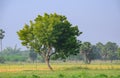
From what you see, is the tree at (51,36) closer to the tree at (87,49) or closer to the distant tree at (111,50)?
the tree at (87,49)

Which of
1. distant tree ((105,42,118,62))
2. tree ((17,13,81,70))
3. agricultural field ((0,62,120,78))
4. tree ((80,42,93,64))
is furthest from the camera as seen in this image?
distant tree ((105,42,118,62))

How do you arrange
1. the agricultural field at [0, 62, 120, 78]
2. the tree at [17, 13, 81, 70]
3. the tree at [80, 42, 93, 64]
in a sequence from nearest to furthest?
the agricultural field at [0, 62, 120, 78] < the tree at [17, 13, 81, 70] < the tree at [80, 42, 93, 64]

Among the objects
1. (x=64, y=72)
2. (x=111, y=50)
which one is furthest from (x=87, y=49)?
(x=64, y=72)

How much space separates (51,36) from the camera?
65.5m

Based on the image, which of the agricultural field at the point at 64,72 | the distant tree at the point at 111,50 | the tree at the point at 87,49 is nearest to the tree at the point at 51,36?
the agricultural field at the point at 64,72

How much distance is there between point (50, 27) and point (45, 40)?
7.97 ft

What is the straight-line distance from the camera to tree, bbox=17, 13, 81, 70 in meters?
65.8

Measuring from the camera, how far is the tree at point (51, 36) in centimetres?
6581

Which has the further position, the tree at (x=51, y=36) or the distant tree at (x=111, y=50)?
the distant tree at (x=111, y=50)

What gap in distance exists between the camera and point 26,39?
223 feet

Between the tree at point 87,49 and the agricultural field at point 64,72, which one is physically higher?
the tree at point 87,49

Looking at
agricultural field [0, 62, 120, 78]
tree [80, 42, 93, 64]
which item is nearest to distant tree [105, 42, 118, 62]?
tree [80, 42, 93, 64]

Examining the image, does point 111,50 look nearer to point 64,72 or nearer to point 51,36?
point 51,36

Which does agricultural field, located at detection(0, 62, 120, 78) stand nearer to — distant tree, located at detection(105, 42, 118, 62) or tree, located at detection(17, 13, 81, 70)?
tree, located at detection(17, 13, 81, 70)
